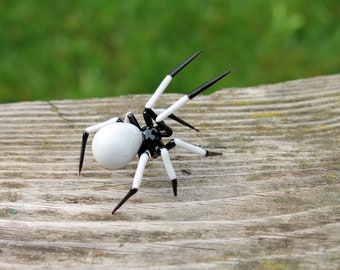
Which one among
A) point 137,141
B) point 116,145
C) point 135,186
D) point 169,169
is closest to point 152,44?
point 137,141

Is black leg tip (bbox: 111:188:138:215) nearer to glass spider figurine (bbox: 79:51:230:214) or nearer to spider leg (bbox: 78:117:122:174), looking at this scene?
glass spider figurine (bbox: 79:51:230:214)

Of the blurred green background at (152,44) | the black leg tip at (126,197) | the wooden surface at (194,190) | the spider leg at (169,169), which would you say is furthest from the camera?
the blurred green background at (152,44)

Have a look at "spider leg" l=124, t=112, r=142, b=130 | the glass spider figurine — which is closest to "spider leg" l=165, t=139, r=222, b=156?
the glass spider figurine

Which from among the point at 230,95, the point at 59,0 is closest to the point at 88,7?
the point at 59,0

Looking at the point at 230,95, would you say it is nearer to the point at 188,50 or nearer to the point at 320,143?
the point at 320,143

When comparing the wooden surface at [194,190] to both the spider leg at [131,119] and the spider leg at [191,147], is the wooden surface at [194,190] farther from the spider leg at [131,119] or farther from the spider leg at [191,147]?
the spider leg at [131,119]

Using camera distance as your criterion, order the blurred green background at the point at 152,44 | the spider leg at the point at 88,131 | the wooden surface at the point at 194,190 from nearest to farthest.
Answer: the wooden surface at the point at 194,190
the spider leg at the point at 88,131
the blurred green background at the point at 152,44

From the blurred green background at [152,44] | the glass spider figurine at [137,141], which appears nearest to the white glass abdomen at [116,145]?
the glass spider figurine at [137,141]
